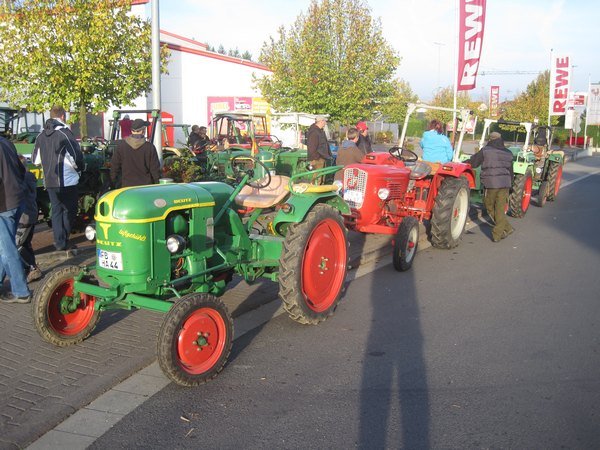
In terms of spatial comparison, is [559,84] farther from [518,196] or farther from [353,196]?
[353,196]

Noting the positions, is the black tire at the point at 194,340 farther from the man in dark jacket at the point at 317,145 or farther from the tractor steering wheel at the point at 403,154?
the man in dark jacket at the point at 317,145

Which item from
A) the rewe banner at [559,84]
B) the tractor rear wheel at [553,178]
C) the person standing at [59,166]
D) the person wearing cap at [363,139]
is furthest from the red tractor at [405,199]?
the rewe banner at [559,84]

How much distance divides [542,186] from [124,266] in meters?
11.9

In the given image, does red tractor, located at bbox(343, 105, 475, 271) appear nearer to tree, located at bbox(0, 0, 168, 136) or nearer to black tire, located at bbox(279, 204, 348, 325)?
black tire, located at bbox(279, 204, 348, 325)


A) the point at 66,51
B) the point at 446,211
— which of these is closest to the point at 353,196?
the point at 446,211

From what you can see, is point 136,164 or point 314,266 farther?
point 136,164

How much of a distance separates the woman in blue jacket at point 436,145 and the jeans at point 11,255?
248 inches

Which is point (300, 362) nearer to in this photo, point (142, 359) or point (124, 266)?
point (142, 359)

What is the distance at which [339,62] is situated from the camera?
21109mm

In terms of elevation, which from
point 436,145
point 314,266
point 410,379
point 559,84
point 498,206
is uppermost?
point 559,84

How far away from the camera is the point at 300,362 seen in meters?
4.29

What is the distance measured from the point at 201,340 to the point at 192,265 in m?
0.62

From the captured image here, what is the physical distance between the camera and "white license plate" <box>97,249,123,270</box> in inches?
152

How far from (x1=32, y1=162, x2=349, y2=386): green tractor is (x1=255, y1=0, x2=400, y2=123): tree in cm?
1627
